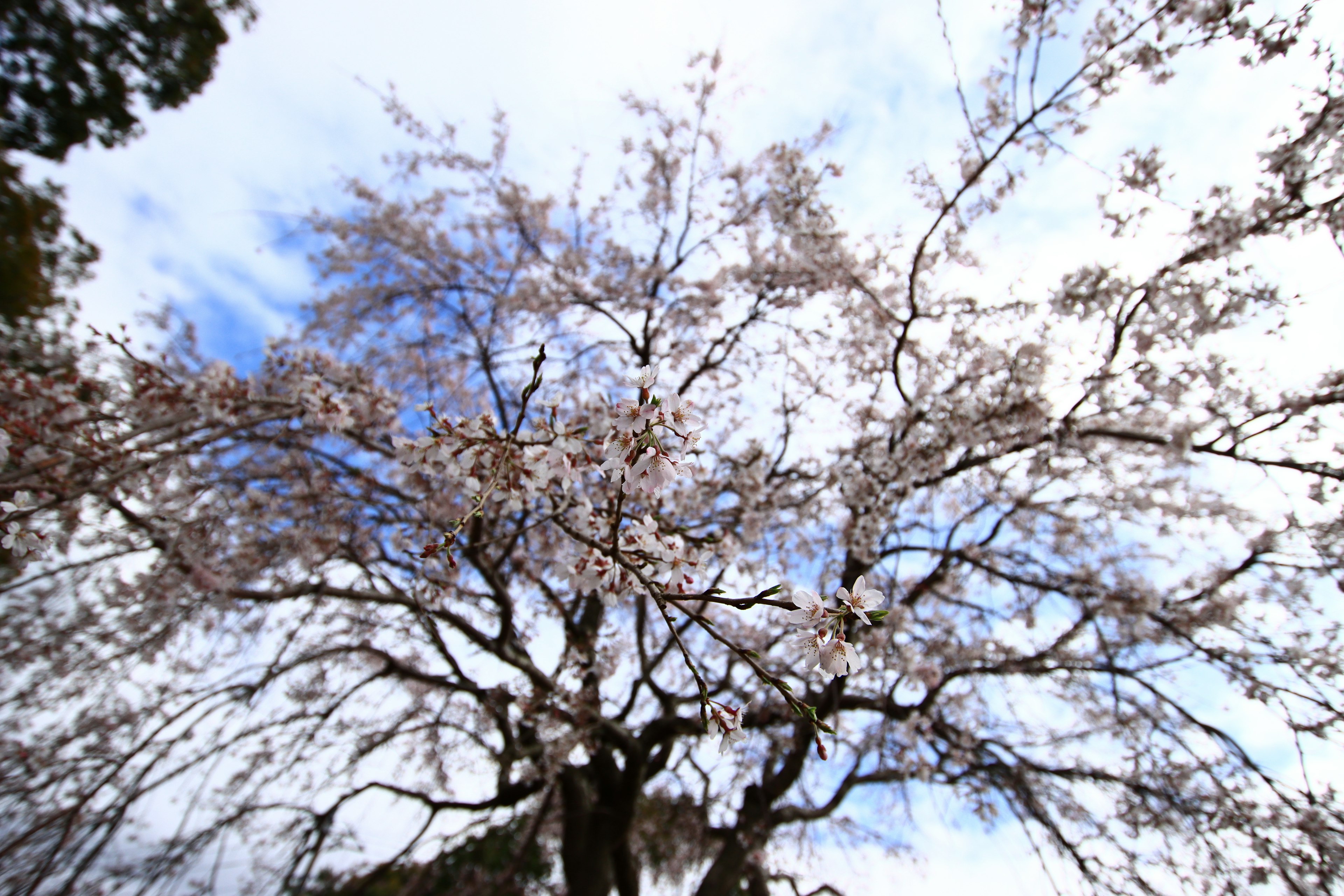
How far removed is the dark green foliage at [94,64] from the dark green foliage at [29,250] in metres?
0.46

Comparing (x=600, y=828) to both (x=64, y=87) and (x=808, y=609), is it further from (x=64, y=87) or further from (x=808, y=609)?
(x=64, y=87)

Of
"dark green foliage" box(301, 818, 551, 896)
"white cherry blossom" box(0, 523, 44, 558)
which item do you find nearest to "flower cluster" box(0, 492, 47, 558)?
"white cherry blossom" box(0, 523, 44, 558)

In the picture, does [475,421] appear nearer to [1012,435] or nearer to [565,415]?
[565,415]

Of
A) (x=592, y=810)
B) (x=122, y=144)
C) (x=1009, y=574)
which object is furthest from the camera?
(x=122, y=144)

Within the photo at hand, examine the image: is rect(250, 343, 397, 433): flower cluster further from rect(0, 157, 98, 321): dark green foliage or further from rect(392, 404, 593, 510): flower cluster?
rect(0, 157, 98, 321): dark green foliage

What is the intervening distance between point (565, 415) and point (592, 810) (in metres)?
3.32

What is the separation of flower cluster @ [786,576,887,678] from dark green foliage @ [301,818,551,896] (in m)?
4.45

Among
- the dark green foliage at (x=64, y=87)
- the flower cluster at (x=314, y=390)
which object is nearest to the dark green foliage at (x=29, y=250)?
the dark green foliage at (x=64, y=87)

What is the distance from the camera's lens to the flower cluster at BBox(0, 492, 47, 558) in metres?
1.64

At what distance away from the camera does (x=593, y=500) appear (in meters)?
2.93

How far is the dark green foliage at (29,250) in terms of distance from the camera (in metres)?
6.41

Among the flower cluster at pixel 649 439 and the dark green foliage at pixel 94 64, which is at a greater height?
the dark green foliage at pixel 94 64

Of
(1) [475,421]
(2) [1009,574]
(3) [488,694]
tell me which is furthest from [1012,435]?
(3) [488,694]

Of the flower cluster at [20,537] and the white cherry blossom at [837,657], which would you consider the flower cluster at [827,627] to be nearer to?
the white cherry blossom at [837,657]
